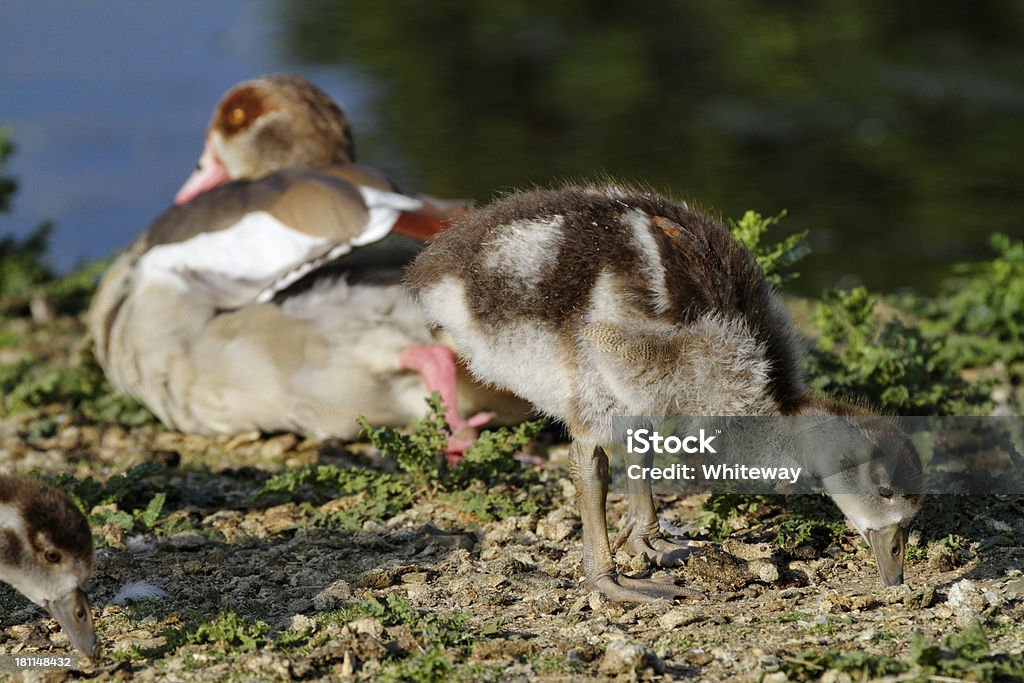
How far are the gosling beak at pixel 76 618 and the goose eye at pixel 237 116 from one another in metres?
4.17

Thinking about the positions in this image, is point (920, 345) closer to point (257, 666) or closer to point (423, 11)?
point (257, 666)

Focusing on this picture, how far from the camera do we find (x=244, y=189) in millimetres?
6590

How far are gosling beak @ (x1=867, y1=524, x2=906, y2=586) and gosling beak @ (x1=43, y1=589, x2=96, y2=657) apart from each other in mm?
2353

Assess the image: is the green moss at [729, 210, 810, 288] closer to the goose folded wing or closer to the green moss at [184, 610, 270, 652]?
the goose folded wing

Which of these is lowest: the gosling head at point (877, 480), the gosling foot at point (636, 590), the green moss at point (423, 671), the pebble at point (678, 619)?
the green moss at point (423, 671)

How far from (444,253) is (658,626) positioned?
1.37 m

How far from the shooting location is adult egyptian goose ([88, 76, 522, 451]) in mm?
6117

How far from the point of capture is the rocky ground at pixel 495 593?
147 inches

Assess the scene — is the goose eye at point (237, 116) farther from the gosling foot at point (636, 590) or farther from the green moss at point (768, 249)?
the gosling foot at point (636, 590)

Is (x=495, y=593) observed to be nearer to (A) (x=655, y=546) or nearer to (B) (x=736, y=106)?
(A) (x=655, y=546)

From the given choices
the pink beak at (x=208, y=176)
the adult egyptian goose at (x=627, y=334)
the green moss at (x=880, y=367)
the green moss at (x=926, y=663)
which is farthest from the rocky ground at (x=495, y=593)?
the pink beak at (x=208, y=176)

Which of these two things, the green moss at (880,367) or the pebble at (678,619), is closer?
the pebble at (678,619)

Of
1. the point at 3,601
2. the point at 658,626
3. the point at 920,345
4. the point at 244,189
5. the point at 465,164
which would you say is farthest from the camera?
the point at 465,164

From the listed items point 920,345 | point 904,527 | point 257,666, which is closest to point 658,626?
point 904,527
